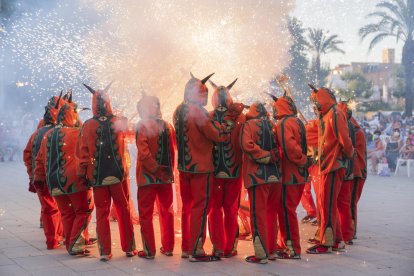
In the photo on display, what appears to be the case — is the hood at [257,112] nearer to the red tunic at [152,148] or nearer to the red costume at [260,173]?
the red costume at [260,173]

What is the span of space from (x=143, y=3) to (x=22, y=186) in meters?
7.23

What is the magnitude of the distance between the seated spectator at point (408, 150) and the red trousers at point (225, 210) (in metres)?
11.6

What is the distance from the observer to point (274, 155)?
6727 mm

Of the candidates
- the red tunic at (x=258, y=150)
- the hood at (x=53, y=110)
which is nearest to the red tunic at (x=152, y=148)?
the red tunic at (x=258, y=150)

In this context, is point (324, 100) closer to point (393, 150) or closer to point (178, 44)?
point (178, 44)

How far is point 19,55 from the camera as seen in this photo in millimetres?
20500

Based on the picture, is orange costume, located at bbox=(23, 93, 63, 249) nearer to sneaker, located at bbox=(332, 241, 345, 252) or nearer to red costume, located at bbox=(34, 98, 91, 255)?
red costume, located at bbox=(34, 98, 91, 255)

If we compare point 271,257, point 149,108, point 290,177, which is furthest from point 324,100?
point 149,108

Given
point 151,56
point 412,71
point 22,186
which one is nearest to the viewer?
point 151,56

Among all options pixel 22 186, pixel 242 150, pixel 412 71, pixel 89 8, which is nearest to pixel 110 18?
pixel 89 8

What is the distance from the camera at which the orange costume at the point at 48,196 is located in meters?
7.66

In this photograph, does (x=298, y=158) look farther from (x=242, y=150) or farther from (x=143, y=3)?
(x=143, y=3)

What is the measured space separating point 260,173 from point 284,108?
2.80 feet

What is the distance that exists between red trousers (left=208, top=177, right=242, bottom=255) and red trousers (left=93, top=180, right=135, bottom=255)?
963mm
